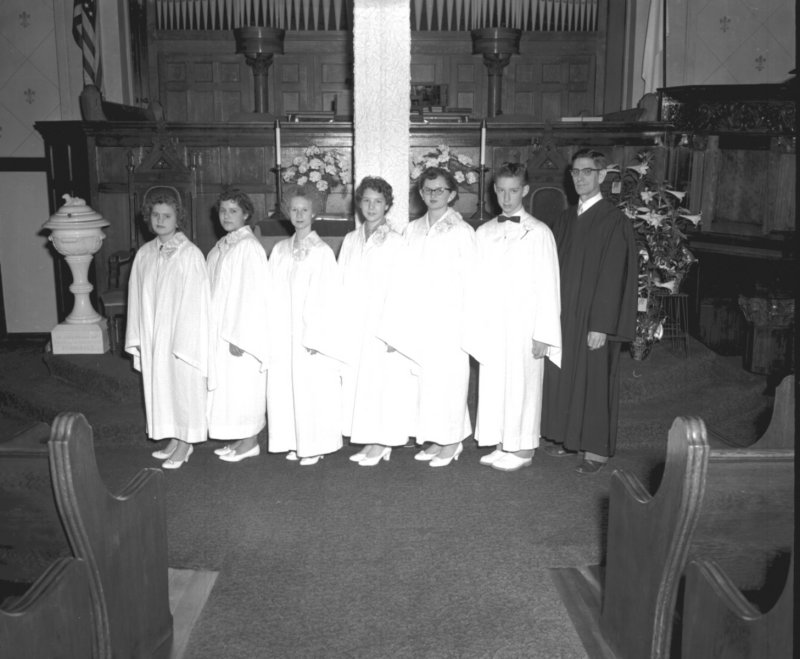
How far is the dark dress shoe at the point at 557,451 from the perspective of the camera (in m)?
5.21

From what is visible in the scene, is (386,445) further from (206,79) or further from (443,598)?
(206,79)

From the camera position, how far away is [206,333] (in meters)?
4.76

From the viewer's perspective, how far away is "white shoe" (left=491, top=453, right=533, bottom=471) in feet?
16.3

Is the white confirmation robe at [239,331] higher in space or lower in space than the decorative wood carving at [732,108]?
lower

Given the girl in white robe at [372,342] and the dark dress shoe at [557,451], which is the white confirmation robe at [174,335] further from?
the dark dress shoe at [557,451]

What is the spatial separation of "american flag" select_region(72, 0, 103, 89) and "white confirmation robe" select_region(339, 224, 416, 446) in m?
4.96

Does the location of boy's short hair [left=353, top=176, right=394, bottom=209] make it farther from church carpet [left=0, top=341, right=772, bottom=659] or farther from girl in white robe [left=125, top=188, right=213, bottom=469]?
church carpet [left=0, top=341, right=772, bottom=659]

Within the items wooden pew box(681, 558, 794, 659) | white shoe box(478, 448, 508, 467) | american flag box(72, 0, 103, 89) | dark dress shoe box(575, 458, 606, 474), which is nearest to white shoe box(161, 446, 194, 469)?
white shoe box(478, 448, 508, 467)

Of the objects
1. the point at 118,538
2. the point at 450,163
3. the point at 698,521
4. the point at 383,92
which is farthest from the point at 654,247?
the point at 118,538

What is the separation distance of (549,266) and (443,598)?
2026 millimetres

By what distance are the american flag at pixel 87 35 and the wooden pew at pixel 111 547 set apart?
261 inches

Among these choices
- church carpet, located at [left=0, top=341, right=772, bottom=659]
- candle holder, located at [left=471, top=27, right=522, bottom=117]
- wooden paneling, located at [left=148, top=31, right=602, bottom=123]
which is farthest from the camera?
wooden paneling, located at [left=148, top=31, right=602, bottom=123]

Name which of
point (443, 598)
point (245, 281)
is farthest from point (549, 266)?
point (443, 598)

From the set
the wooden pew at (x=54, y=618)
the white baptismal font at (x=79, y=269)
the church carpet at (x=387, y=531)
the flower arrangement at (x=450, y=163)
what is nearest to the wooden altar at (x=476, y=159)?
the flower arrangement at (x=450, y=163)
